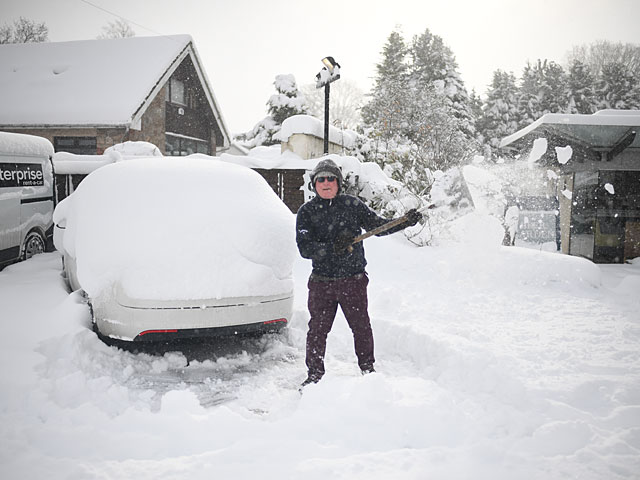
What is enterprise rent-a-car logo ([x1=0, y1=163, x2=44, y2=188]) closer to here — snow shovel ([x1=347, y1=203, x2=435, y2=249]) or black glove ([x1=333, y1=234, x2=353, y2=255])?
black glove ([x1=333, y1=234, x2=353, y2=255])

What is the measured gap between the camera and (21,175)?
625 cm

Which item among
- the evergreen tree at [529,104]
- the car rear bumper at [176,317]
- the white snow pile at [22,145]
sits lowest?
the car rear bumper at [176,317]

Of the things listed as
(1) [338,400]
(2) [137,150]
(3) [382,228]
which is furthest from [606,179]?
(2) [137,150]

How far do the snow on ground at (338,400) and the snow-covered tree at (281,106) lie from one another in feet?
69.6

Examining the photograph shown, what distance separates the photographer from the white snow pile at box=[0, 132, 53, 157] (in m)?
5.95

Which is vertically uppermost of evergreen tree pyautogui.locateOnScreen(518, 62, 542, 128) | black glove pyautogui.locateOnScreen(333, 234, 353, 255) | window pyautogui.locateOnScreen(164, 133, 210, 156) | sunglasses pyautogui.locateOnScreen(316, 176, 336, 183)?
evergreen tree pyautogui.locateOnScreen(518, 62, 542, 128)

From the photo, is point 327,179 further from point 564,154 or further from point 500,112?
point 500,112

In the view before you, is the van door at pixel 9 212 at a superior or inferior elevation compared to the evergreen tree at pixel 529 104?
inferior

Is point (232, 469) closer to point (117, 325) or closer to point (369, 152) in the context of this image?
point (117, 325)

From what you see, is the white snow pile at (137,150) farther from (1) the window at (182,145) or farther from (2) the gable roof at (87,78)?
(1) the window at (182,145)

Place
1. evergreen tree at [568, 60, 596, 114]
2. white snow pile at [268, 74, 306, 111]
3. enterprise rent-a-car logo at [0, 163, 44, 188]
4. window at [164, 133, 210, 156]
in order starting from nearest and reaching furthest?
enterprise rent-a-car logo at [0, 163, 44, 188] → window at [164, 133, 210, 156] → white snow pile at [268, 74, 306, 111] → evergreen tree at [568, 60, 596, 114]

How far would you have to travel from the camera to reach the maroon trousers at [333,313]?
11.1ft

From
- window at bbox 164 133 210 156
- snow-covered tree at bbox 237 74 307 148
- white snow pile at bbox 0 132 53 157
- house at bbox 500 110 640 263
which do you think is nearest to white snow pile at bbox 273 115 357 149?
house at bbox 500 110 640 263

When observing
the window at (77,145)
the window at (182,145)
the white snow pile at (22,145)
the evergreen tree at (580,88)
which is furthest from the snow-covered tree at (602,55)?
the white snow pile at (22,145)
